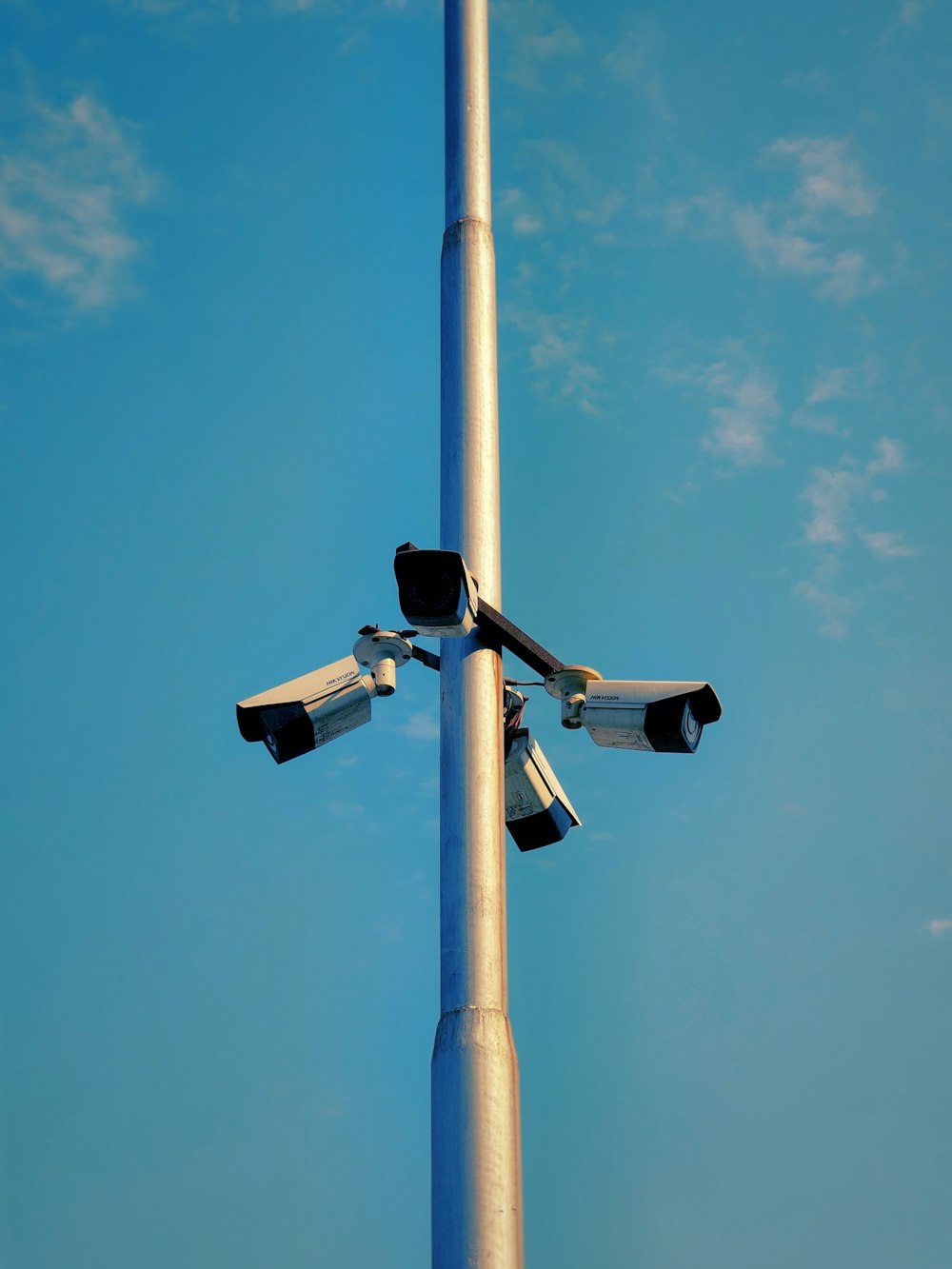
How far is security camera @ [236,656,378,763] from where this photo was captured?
676cm

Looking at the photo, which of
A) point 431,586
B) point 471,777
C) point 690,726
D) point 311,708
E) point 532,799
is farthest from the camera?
point 532,799

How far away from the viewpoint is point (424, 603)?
636 centimetres

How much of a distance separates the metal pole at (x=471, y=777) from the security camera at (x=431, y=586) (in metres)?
0.50

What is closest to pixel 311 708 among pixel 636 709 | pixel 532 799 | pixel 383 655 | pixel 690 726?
pixel 383 655

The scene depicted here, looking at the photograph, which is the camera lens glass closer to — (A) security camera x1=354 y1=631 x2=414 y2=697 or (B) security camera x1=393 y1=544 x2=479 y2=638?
(B) security camera x1=393 y1=544 x2=479 y2=638

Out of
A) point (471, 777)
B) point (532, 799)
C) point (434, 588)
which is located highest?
point (434, 588)

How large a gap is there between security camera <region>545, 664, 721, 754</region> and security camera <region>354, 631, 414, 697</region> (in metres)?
0.65

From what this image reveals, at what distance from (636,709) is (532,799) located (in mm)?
750

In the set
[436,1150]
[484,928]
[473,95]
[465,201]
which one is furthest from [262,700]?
[473,95]

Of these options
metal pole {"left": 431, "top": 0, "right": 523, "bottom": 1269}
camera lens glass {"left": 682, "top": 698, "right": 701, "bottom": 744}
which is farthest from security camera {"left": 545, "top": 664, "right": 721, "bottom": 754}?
metal pole {"left": 431, "top": 0, "right": 523, "bottom": 1269}

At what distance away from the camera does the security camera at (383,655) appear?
22.7 ft

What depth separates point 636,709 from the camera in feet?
22.4

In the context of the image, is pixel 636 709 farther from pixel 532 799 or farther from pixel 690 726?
pixel 532 799

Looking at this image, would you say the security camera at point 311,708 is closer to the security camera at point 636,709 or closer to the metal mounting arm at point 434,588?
the metal mounting arm at point 434,588
